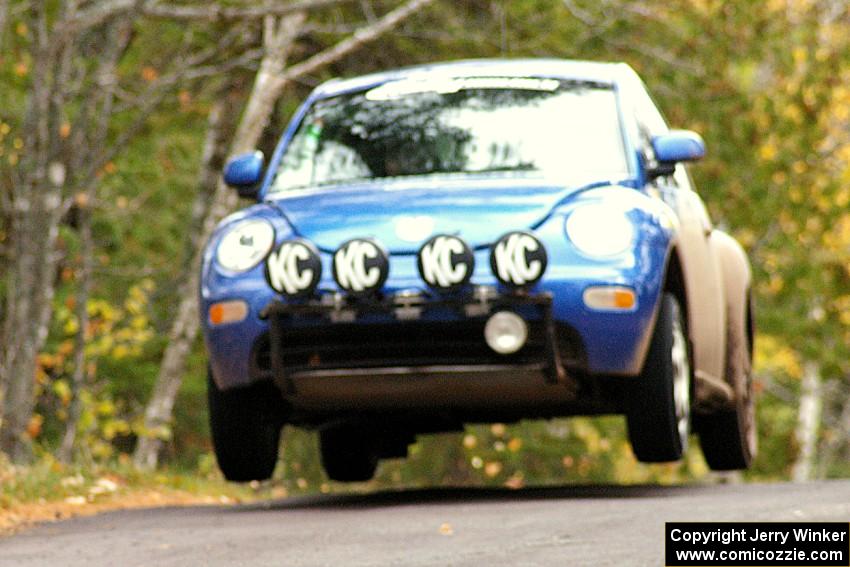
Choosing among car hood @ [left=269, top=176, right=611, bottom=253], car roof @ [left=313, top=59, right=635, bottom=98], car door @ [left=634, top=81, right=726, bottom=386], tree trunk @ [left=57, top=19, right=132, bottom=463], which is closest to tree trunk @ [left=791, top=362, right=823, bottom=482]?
tree trunk @ [left=57, top=19, right=132, bottom=463]

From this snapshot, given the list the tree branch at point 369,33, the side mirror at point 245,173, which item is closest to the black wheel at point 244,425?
the side mirror at point 245,173

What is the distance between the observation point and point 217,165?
18.1 meters

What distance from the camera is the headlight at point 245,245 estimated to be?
8.89 m

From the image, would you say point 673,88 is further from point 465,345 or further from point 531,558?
point 531,558

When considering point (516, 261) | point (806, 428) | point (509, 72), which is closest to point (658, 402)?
point (516, 261)

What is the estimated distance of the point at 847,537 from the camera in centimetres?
677

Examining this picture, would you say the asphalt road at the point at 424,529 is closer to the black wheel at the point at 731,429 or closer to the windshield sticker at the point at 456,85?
the black wheel at the point at 731,429

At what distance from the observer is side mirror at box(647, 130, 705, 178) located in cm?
946

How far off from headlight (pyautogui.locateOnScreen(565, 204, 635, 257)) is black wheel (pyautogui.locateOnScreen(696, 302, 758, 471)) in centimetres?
259

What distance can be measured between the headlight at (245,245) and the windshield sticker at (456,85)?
53.5 inches

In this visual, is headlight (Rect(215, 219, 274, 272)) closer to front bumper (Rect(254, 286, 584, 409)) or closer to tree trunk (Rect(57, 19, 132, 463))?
front bumper (Rect(254, 286, 584, 409))

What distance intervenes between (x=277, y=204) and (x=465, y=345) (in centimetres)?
122

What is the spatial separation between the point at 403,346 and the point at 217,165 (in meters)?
9.74

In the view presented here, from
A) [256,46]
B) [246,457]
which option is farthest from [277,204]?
[256,46]
